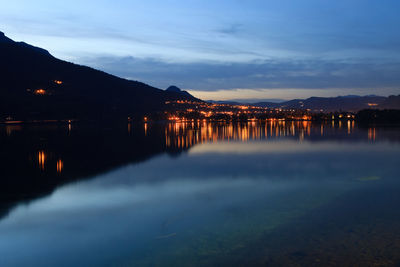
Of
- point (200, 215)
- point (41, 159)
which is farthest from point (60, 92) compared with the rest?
point (200, 215)

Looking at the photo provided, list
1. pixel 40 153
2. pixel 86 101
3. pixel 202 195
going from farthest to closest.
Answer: pixel 86 101, pixel 40 153, pixel 202 195

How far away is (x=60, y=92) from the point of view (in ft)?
315

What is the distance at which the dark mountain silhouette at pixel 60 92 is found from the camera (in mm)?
80812

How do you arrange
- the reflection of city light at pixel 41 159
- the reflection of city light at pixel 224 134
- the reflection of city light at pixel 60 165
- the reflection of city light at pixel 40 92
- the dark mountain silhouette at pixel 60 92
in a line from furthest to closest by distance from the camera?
the reflection of city light at pixel 40 92 < the dark mountain silhouette at pixel 60 92 < the reflection of city light at pixel 224 134 < the reflection of city light at pixel 41 159 < the reflection of city light at pixel 60 165

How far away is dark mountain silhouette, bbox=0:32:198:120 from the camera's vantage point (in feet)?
265

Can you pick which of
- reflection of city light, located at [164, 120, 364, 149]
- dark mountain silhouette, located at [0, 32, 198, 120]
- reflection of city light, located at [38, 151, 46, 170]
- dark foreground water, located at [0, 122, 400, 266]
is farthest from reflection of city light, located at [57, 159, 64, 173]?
dark mountain silhouette, located at [0, 32, 198, 120]

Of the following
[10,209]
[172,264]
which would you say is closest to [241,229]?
[172,264]

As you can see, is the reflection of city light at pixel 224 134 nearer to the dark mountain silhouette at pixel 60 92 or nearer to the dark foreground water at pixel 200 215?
the dark foreground water at pixel 200 215

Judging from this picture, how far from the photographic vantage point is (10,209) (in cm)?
929

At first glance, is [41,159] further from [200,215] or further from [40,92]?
[40,92]

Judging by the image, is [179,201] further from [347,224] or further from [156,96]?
[156,96]

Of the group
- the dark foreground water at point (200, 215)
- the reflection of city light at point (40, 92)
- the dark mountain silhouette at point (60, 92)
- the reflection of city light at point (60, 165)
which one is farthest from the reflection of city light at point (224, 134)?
the reflection of city light at point (40, 92)

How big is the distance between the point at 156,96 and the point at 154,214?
127698mm

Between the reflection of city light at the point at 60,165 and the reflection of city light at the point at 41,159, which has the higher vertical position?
the reflection of city light at the point at 41,159
